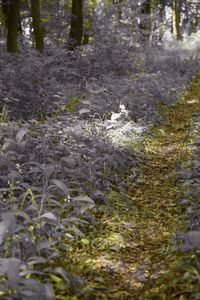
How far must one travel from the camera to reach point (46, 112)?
10.4 m

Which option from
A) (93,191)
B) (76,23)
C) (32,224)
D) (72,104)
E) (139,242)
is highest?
(76,23)

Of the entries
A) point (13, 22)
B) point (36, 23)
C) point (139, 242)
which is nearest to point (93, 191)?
point (139, 242)

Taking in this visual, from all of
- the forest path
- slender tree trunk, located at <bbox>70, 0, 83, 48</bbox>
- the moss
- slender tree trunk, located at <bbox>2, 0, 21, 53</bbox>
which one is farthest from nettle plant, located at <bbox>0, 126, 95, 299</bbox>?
slender tree trunk, located at <bbox>70, 0, 83, 48</bbox>

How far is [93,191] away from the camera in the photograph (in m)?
5.47

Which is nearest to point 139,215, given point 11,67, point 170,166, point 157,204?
point 157,204

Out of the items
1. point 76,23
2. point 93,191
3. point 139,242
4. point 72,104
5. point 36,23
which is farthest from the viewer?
point 76,23

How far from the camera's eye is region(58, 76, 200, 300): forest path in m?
3.65

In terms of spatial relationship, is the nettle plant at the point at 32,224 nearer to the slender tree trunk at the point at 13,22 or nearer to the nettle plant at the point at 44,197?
the nettle plant at the point at 44,197

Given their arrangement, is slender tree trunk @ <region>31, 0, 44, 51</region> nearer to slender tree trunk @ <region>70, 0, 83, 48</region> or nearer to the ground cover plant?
slender tree trunk @ <region>70, 0, 83, 48</region>

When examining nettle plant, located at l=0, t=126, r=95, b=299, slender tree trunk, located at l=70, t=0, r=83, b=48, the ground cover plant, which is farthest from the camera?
slender tree trunk, located at l=70, t=0, r=83, b=48

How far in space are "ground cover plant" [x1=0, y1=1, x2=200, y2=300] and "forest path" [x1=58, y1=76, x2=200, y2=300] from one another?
0.01 m

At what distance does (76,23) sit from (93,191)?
1356cm

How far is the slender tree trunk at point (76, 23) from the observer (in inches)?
675

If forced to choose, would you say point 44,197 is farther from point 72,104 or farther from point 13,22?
point 13,22
